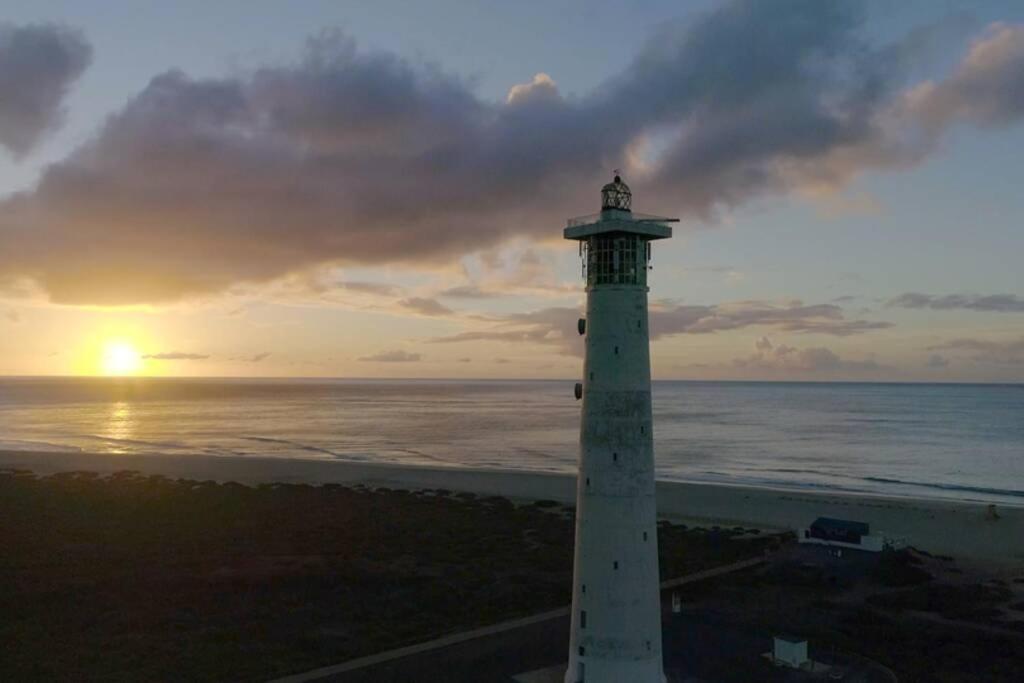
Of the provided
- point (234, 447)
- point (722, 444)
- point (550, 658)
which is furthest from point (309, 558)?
point (722, 444)

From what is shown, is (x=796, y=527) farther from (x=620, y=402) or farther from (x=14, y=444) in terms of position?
(x=14, y=444)

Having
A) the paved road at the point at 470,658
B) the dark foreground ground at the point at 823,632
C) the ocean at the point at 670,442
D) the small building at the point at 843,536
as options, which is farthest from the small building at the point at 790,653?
the ocean at the point at 670,442

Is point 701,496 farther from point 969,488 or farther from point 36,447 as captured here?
point 36,447

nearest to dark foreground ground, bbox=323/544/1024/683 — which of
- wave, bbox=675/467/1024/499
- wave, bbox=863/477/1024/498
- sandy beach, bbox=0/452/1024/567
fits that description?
sandy beach, bbox=0/452/1024/567

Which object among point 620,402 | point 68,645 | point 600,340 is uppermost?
point 600,340

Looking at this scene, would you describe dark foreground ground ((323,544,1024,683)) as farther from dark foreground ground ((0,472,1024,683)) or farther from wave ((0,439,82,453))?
wave ((0,439,82,453))

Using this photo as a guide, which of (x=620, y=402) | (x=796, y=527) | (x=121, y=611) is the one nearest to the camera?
(x=620, y=402)

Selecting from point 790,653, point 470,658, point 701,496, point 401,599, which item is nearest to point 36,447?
point 701,496
